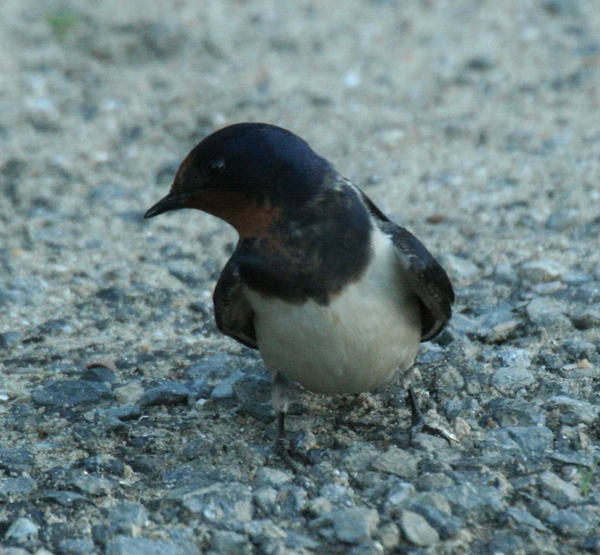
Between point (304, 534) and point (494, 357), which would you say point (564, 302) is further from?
point (304, 534)

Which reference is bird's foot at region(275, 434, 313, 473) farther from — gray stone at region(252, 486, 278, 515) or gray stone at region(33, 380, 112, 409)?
gray stone at region(33, 380, 112, 409)

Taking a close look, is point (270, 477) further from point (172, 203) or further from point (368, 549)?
point (172, 203)

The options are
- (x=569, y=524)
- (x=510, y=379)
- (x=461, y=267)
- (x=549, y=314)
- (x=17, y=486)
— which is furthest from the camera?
(x=461, y=267)

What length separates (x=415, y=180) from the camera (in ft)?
21.8

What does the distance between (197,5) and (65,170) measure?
2.89 meters

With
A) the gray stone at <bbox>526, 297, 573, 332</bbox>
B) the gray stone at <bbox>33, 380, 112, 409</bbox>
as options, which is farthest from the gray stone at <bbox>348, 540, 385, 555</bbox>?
the gray stone at <bbox>526, 297, 573, 332</bbox>

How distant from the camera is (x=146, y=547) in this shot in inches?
132

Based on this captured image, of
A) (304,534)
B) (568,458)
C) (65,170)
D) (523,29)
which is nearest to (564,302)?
(568,458)

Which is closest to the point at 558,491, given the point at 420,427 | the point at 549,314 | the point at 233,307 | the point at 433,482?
the point at 433,482

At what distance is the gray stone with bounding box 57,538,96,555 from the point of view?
3348mm

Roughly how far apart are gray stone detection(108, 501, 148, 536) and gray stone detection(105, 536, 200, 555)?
2.1 inches

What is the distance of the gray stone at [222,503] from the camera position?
3.51 meters

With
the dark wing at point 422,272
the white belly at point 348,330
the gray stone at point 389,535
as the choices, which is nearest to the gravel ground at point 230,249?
the gray stone at point 389,535

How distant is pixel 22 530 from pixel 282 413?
3.53 ft
